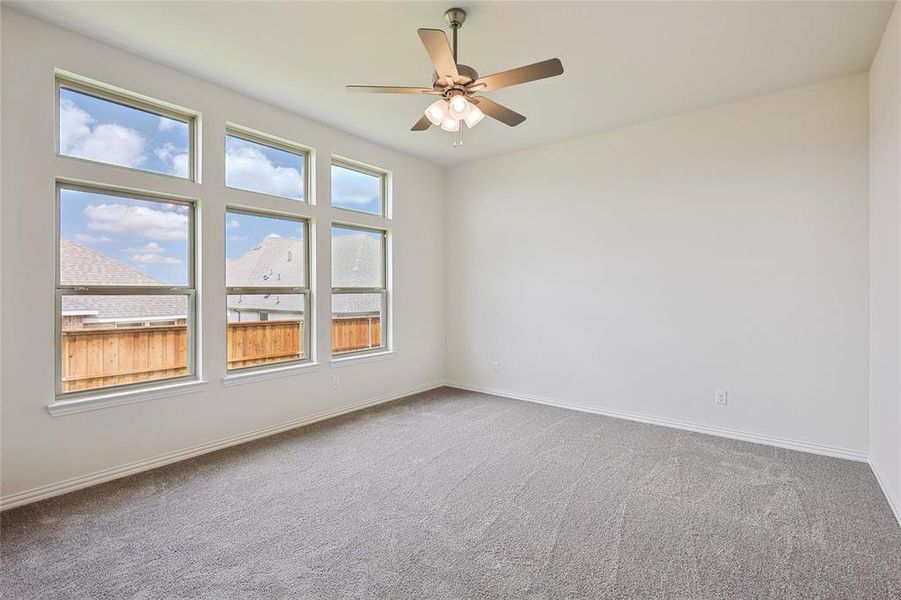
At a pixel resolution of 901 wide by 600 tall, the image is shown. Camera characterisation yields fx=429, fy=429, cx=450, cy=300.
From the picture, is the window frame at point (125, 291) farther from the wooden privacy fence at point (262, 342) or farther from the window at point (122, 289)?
the wooden privacy fence at point (262, 342)

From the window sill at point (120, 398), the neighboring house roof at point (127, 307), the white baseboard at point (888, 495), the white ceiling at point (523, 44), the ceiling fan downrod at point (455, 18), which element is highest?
the white ceiling at point (523, 44)

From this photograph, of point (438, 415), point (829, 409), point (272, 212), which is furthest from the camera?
point (438, 415)

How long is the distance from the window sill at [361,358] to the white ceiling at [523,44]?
237 centimetres

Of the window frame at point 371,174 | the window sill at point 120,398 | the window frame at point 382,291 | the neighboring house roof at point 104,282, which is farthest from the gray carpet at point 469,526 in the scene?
the window frame at point 371,174

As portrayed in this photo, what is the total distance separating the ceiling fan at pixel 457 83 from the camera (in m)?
2.10

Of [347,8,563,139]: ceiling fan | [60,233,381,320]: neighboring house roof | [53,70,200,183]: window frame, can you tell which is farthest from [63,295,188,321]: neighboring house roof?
[347,8,563,139]: ceiling fan

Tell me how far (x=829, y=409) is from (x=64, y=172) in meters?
5.50

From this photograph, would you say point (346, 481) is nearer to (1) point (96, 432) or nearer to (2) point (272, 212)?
(1) point (96, 432)

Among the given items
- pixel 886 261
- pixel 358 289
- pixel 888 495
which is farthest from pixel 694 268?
pixel 358 289

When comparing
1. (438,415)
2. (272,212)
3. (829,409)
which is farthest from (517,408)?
(272,212)

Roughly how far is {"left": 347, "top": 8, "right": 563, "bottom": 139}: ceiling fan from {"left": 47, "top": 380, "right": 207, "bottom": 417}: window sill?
2422 mm

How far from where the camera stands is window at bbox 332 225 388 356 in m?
4.42

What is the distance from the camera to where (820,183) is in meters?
3.24

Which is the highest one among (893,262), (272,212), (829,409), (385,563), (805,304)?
(272,212)
